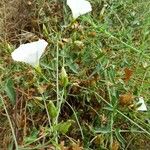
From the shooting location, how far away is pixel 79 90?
4.91 ft

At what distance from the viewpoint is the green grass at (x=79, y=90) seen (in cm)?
137

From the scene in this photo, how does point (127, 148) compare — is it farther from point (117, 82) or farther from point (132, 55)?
point (132, 55)

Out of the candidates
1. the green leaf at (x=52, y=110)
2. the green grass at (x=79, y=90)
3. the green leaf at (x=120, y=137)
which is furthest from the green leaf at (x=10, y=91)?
the green leaf at (x=120, y=137)

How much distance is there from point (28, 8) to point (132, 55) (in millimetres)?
496

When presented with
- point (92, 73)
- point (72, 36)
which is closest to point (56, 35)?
point (72, 36)

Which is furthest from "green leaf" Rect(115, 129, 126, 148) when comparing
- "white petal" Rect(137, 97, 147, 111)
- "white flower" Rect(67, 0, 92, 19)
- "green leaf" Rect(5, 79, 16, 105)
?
"white flower" Rect(67, 0, 92, 19)

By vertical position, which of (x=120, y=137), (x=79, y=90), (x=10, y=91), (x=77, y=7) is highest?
(x=77, y=7)

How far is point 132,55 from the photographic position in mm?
1688

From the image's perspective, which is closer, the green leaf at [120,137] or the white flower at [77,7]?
the green leaf at [120,137]

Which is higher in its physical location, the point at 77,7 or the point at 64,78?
the point at 77,7

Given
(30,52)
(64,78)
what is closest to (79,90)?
(64,78)

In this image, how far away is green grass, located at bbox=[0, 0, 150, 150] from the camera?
137 centimetres

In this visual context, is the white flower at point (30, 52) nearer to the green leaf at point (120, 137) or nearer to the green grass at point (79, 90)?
the green grass at point (79, 90)

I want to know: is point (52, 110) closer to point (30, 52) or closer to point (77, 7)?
point (30, 52)
